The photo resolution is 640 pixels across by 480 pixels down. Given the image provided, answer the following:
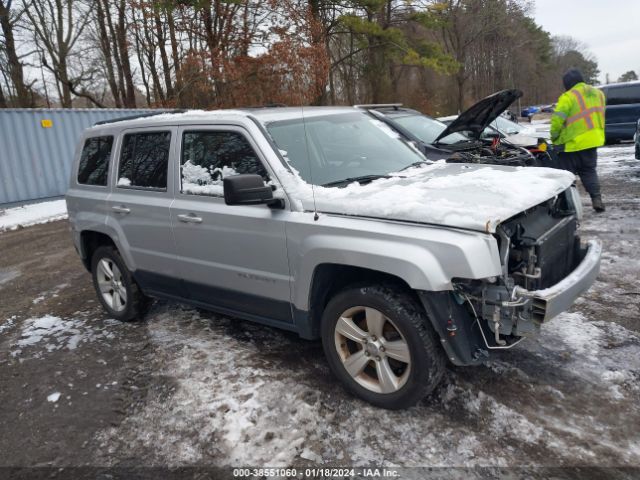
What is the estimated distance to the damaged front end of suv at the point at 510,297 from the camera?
261 cm

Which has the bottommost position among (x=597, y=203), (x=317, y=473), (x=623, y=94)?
(x=317, y=473)

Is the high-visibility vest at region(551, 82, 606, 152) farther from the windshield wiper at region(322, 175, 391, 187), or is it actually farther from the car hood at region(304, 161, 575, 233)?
the windshield wiper at region(322, 175, 391, 187)

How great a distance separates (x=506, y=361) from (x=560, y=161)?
487cm

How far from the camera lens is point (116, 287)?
15.8 feet

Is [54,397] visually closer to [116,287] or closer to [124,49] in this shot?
[116,287]

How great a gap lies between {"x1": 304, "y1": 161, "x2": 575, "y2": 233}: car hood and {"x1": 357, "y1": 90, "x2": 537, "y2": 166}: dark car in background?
58.8 inches

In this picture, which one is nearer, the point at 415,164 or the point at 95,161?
the point at 415,164

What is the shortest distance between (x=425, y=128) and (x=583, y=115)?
7.25 ft

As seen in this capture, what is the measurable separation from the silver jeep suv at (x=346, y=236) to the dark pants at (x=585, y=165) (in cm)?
399

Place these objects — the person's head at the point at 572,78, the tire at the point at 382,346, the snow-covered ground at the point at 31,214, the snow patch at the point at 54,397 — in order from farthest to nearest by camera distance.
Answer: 1. the snow-covered ground at the point at 31,214
2. the person's head at the point at 572,78
3. the snow patch at the point at 54,397
4. the tire at the point at 382,346

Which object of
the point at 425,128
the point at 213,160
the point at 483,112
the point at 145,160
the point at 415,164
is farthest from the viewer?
the point at 425,128

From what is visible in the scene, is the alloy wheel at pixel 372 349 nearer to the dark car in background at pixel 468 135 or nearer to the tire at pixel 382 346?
the tire at pixel 382 346

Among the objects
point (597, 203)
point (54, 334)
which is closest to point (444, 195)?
point (54, 334)

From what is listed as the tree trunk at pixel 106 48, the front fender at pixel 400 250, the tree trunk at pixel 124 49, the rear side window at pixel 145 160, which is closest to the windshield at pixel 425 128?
the rear side window at pixel 145 160
